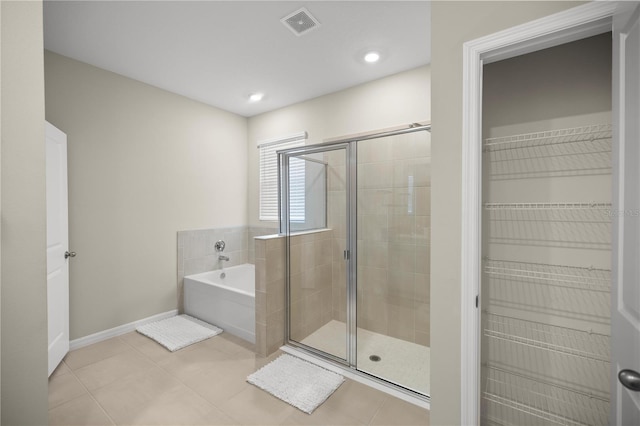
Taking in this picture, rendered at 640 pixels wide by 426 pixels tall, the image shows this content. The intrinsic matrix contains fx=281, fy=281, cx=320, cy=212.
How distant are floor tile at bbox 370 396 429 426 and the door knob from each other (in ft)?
4.05

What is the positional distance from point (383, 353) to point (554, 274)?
1.43m

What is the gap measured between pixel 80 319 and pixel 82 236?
764mm

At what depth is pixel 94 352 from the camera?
2.51 m

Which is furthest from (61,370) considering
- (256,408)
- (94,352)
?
(256,408)

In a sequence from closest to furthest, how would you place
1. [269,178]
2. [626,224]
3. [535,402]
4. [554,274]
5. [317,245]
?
[626,224] → [554,274] → [535,402] → [317,245] → [269,178]

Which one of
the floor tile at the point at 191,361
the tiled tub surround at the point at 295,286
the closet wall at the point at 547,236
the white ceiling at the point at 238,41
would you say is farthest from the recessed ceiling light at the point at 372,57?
the floor tile at the point at 191,361

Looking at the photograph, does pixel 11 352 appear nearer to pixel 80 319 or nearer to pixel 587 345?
pixel 80 319

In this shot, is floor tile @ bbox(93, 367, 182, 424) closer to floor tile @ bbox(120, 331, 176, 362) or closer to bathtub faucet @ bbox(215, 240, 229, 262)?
floor tile @ bbox(120, 331, 176, 362)

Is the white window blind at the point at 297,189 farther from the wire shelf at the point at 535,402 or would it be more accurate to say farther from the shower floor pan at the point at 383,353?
the wire shelf at the point at 535,402

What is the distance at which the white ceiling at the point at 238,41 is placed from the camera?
1903mm

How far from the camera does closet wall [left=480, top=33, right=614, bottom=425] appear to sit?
4.69 feet

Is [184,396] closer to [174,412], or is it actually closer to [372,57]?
[174,412]

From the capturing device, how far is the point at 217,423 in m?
1.70

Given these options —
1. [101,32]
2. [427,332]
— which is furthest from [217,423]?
[101,32]
